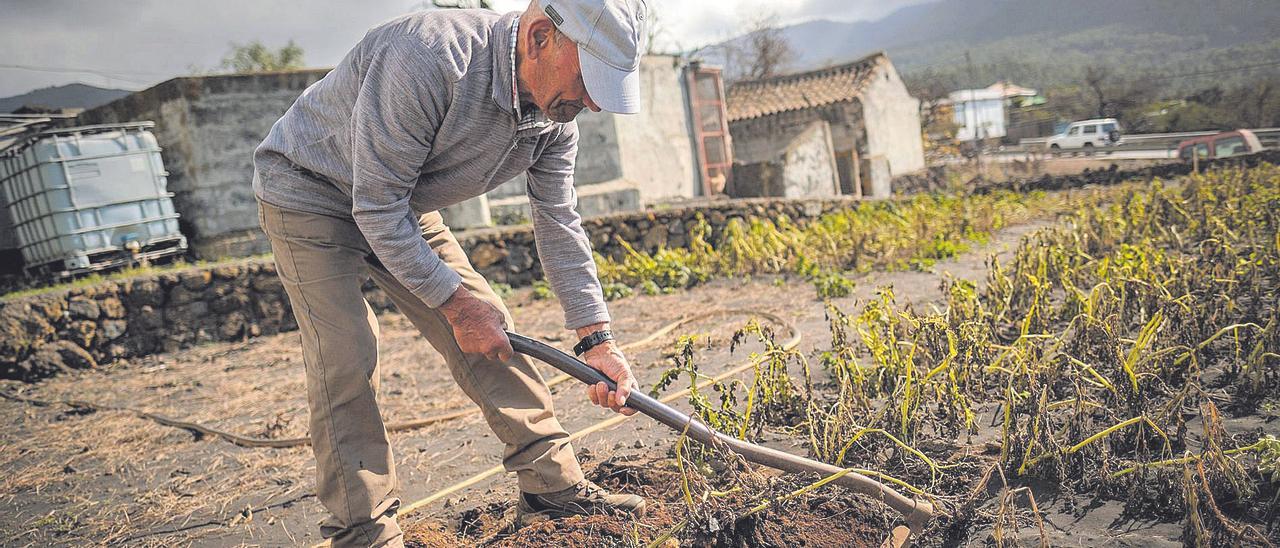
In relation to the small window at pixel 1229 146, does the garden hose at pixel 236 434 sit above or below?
above

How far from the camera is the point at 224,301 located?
6633 mm

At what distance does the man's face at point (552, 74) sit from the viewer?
5.92 ft

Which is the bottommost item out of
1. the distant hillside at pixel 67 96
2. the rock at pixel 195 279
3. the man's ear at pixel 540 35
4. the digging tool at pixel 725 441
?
the digging tool at pixel 725 441

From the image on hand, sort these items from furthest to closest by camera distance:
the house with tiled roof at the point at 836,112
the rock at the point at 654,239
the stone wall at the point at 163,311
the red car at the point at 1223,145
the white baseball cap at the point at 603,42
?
the house with tiled roof at the point at 836,112 < the red car at the point at 1223,145 < the rock at the point at 654,239 < the stone wall at the point at 163,311 < the white baseball cap at the point at 603,42

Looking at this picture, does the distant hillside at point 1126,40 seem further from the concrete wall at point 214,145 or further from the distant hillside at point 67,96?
the distant hillside at point 67,96

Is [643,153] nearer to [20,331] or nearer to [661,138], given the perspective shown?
[661,138]

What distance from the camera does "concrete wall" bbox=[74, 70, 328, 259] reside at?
793 centimetres

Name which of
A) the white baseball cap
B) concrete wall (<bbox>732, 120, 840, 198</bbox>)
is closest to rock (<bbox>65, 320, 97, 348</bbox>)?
the white baseball cap

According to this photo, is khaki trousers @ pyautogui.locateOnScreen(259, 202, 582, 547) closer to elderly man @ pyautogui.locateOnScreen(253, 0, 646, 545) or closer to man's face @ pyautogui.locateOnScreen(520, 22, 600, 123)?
elderly man @ pyautogui.locateOnScreen(253, 0, 646, 545)

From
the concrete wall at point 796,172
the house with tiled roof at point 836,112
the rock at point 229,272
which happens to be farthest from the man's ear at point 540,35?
the house with tiled roof at point 836,112

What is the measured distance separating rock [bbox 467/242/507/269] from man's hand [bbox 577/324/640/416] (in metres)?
5.41

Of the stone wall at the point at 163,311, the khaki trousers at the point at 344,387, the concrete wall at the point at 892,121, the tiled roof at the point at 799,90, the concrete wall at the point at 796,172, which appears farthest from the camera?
the concrete wall at the point at 892,121

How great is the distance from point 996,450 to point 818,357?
1.47 metres

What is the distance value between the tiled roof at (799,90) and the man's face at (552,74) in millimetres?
18388
